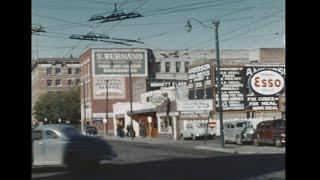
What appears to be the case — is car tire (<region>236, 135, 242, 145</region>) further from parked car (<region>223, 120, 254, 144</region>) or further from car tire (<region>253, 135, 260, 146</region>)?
car tire (<region>253, 135, 260, 146</region>)

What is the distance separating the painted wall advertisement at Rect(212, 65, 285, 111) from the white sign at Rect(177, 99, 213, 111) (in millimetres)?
1821

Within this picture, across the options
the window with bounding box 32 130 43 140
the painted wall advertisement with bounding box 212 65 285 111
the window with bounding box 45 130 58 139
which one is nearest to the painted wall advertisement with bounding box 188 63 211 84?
the painted wall advertisement with bounding box 212 65 285 111

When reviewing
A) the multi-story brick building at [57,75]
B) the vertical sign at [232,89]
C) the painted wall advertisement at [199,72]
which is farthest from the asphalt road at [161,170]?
the vertical sign at [232,89]

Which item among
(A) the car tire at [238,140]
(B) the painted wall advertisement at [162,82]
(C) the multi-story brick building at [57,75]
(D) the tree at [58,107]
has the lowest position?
(A) the car tire at [238,140]

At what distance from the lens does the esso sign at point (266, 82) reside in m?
35.0

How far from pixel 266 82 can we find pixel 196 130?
17.9ft

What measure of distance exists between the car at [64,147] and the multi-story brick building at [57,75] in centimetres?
168

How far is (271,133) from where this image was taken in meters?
29.4

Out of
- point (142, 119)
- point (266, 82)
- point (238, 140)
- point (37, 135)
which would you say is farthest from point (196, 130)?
point (37, 135)

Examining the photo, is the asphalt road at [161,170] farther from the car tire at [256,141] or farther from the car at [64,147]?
the car tire at [256,141]

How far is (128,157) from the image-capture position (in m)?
18.6

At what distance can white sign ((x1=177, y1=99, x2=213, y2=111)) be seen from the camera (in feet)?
132
